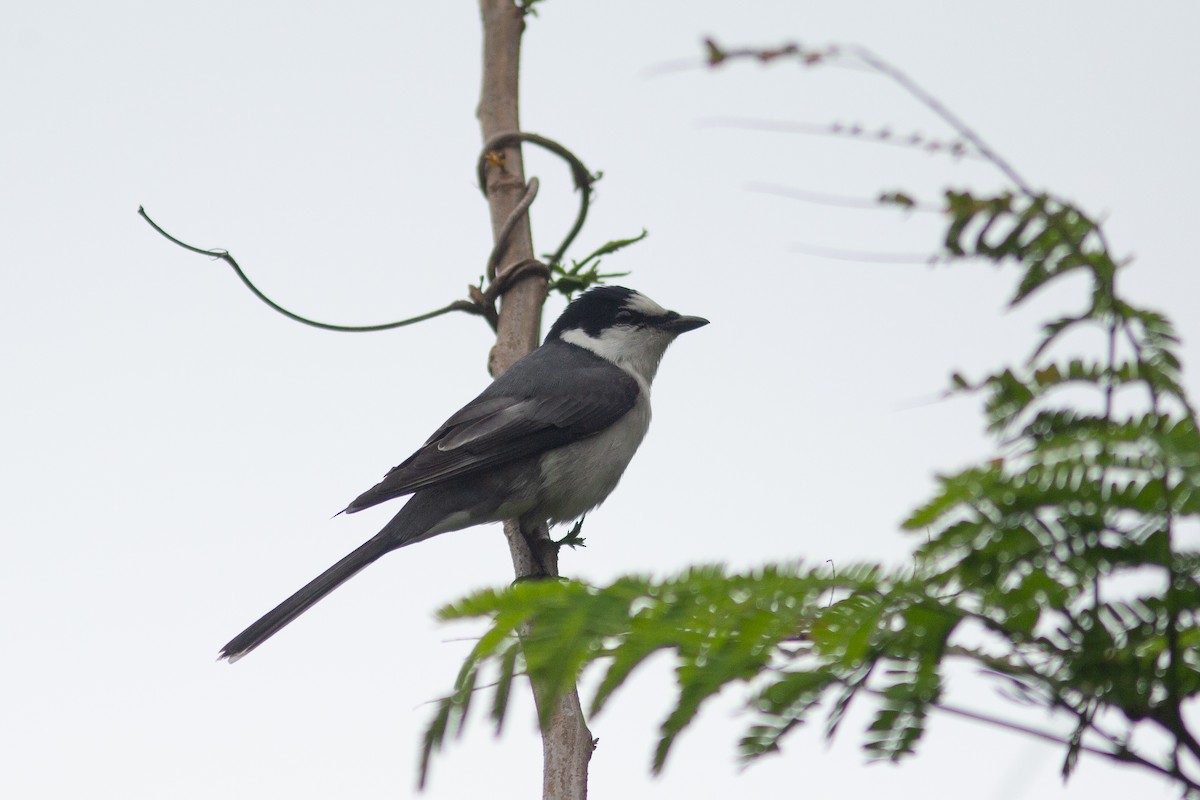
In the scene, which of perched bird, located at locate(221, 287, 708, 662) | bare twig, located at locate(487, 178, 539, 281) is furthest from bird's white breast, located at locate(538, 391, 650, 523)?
bare twig, located at locate(487, 178, 539, 281)

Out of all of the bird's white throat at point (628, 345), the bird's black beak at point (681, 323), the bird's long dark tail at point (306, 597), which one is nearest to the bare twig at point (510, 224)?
the bird's long dark tail at point (306, 597)

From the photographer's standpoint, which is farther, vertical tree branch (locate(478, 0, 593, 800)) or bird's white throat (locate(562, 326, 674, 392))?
bird's white throat (locate(562, 326, 674, 392))

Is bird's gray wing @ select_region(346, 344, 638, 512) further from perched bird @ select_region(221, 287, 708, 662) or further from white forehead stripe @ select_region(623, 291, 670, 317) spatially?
white forehead stripe @ select_region(623, 291, 670, 317)

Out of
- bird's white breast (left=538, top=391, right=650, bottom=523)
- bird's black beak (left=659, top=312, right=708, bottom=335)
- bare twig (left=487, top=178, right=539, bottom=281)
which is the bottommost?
bird's white breast (left=538, top=391, right=650, bottom=523)

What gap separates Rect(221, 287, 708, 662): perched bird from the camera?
5.22 metres

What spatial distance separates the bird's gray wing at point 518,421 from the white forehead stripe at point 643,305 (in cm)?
68

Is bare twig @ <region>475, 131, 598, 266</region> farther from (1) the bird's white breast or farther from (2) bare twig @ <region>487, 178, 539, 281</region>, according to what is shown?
(1) the bird's white breast

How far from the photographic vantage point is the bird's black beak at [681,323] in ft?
22.3

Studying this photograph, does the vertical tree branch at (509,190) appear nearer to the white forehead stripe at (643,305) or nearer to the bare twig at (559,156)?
the bare twig at (559,156)

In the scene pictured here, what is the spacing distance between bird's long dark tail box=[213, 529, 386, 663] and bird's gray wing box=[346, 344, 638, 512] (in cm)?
20

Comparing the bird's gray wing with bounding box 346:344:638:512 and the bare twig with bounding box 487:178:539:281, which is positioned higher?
the bare twig with bounding box 487:178:539:281

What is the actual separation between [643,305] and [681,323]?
0.85ft

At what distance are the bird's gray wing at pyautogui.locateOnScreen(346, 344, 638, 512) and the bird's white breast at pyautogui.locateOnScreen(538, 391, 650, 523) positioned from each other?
6cm

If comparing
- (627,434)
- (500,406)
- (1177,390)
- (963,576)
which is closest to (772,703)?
(963,576)
